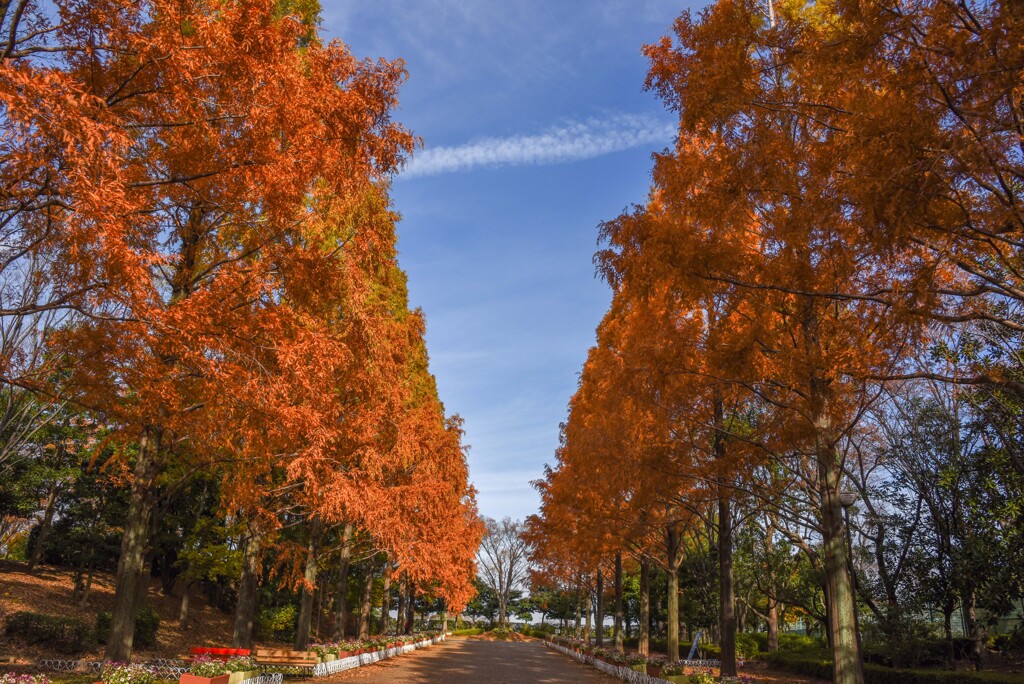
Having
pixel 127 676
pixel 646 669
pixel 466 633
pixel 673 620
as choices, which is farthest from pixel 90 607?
pixel 466 633

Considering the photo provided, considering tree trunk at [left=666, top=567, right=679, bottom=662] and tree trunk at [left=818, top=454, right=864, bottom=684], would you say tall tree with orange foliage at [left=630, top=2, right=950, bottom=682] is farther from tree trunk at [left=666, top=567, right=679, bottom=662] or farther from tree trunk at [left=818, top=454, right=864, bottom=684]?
tree trunk at [left=666, top=567, right=679, bottom=662]

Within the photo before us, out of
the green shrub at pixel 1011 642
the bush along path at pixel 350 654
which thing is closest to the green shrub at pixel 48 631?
the bush along path at pixel 350 654

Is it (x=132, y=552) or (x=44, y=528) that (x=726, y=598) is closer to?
(x=132, y=552)

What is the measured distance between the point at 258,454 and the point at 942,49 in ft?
33.1

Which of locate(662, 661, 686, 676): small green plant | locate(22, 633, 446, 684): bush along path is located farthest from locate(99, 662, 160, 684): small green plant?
locate(662, 661, 686, 676): small green plant

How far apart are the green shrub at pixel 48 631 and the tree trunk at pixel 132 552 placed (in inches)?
348

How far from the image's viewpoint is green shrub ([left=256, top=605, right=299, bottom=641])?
3108cm

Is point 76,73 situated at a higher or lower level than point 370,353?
higher

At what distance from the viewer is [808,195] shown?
7672mm

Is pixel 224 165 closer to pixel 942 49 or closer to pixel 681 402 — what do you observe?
pixel 942 49

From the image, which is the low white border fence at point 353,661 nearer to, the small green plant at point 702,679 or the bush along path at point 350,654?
the bush along path at point 350,654

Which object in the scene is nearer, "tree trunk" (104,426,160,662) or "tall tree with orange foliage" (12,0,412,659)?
"tall tree with orange foliage" (12,0,412,659)

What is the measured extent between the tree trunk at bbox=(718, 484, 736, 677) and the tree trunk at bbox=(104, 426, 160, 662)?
10.4 m

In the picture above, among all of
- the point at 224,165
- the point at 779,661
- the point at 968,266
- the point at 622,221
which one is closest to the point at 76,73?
the point at 224,165
